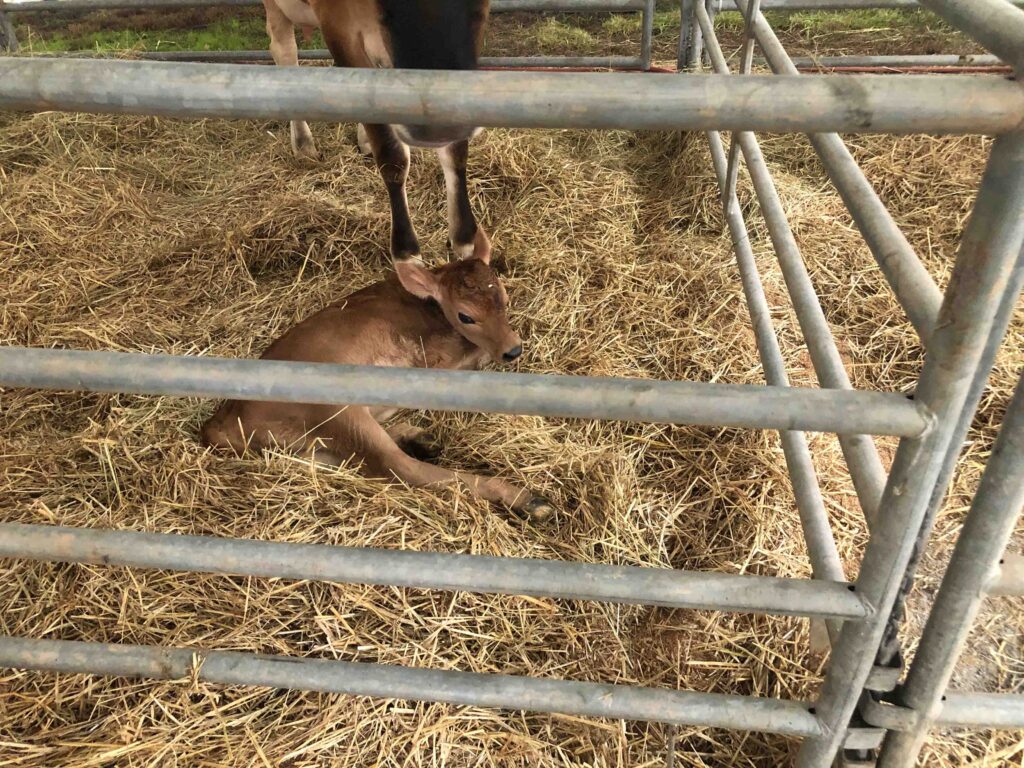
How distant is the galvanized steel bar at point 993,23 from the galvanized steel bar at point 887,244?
1.16ft

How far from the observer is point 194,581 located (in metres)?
2.13

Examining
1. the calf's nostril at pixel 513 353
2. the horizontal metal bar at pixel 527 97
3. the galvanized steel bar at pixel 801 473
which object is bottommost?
the calf's nostril at pixel 513 353

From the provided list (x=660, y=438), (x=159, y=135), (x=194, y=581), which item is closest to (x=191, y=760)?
(x=194, y=581)

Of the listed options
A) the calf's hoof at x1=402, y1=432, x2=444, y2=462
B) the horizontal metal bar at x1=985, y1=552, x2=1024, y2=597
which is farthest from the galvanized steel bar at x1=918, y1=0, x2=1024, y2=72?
the calf's hoof at x1=402, y1=432, x2=444, y2=462

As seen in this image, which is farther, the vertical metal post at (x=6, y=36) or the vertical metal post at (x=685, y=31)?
the vertical metal post at (x=6, y=36)

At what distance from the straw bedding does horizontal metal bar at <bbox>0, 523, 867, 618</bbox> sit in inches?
21.7

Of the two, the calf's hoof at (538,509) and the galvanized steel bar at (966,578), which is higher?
the galvanized steel bar at (966,578)

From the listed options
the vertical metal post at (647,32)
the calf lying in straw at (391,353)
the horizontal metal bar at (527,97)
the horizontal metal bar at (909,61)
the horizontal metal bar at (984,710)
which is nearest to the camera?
the horizontal metal bar at (527,97)

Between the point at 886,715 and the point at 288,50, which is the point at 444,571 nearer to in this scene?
the point at 886,715

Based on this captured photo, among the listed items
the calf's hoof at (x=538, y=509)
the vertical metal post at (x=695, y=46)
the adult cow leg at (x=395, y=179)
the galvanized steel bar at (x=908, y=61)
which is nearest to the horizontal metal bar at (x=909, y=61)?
the galvanized steel bar at (x=908, y=61)

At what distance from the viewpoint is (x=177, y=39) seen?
7.03 m

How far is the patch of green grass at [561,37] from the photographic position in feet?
21.6

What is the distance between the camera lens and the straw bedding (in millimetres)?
1882

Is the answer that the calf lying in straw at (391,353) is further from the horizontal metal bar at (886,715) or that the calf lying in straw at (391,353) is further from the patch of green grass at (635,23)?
the patch of green grass at (635,23)
